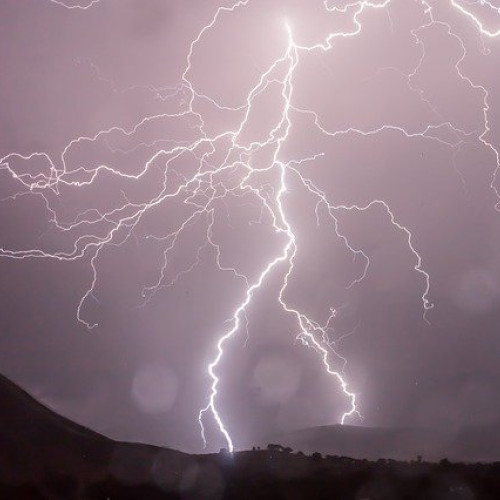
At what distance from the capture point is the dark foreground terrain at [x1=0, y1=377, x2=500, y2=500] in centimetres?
920

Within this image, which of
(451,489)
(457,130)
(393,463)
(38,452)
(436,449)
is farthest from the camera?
(436,449)

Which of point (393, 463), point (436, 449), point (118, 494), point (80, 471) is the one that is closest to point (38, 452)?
point (80, 471)

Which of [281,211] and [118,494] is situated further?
[281,211]

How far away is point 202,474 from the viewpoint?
33.3ft

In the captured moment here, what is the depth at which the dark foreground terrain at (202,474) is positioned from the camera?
30.2ft

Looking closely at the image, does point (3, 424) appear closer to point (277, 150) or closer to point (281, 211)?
point (281, 211)

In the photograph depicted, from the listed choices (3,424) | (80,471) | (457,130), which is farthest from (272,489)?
(457,130)

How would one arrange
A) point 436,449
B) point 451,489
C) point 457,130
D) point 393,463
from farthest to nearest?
point 436,449
point 457,130
point 393,463
point 451,489

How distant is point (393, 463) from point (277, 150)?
7.72 m

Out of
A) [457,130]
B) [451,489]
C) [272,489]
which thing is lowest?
[272,489]

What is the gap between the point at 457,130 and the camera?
14.3 metres

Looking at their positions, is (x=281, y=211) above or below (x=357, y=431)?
above

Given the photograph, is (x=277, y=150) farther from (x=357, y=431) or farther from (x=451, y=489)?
(x=357, y=431)

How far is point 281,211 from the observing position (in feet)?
47.7
